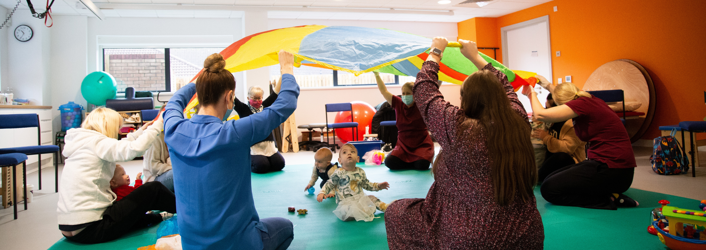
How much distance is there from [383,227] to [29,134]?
18.5ft

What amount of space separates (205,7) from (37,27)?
8.91ft

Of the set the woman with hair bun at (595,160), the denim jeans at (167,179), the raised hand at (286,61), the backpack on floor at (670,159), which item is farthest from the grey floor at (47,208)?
the raised hand at (286,61)

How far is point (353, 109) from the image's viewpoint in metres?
7.89

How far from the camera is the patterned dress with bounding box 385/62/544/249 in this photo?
4.90 feet

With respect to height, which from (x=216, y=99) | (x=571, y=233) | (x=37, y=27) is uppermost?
(x=37, y=27)

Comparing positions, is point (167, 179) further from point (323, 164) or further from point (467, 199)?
point (467, 199)

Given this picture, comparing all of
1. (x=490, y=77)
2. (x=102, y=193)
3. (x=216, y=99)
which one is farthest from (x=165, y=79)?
(x=490, y=77)

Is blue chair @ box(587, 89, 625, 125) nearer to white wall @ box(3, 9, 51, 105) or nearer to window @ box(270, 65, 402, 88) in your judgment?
window @ box(270, 65, 402, 88)

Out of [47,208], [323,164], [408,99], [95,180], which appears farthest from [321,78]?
[95,180]

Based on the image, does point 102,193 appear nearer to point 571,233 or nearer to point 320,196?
point 320,196

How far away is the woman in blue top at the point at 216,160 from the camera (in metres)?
1.46

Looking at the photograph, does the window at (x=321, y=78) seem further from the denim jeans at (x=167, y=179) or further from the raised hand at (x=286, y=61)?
the raised hand at (x=286, y=61)

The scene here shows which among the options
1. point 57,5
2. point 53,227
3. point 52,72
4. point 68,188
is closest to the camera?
point 68,188

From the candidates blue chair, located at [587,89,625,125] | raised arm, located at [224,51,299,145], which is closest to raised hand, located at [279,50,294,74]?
raised arm, located at [224,51,299,145]
